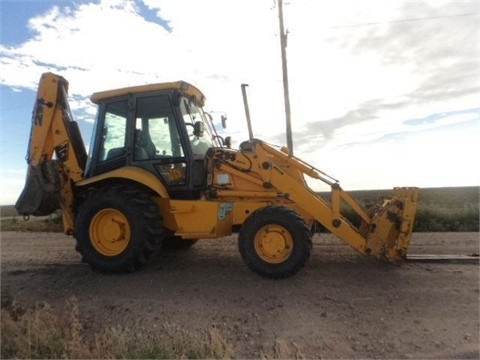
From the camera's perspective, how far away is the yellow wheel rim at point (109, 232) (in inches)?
295

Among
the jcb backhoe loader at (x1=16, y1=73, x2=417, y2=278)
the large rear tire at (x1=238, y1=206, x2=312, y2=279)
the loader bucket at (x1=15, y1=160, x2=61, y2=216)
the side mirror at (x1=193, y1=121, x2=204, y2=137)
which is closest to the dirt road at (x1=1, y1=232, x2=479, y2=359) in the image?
the large rear tire at (x1=238, y1=206, x2=312, y2=279)

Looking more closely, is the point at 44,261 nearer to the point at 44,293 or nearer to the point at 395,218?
the point at 44,293

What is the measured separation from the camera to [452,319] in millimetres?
5711

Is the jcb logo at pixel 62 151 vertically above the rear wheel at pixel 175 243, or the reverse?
the jcb logo at pixel 62 151

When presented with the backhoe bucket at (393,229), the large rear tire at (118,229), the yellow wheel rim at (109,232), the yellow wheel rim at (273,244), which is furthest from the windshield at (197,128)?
the backhoe bucket at (393,229)

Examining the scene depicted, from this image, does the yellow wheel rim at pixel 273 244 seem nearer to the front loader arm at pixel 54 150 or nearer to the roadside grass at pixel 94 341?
the roadside grass at pixel 94 341

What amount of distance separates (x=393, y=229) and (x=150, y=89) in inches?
169

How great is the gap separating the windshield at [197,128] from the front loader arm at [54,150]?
210 cm

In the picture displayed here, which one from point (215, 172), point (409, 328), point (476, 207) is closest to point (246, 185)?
point (215, 172)

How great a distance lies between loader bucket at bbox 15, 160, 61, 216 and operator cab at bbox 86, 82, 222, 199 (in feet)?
1.86

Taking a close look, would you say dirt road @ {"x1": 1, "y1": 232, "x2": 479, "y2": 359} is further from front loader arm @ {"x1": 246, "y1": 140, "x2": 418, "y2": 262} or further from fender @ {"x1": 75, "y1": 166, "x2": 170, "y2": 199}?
fender @ {"x1": 75, "y1": 166, "x2": 170, "y2": 199}

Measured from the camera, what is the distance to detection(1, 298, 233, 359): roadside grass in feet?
16.2

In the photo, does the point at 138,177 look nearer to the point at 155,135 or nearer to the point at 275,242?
the point at 155,135

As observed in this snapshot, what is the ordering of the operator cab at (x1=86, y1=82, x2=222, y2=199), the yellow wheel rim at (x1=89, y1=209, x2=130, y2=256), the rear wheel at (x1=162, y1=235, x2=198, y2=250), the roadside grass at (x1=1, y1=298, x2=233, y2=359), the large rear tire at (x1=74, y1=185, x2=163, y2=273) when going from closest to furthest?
1. the roadside grass at (x1=1, y1=298, x2=233, y2=359)
2. the large rear tire at (x1=74, y1=185, x2=163, y2=273)
3. the yellow wheel rim at (x1=89, y1=209, x2=130, y2=256)
4. the operator cab at (x1=86, y1=82, x2=222, y2=199)
5. the rear wheel at (x1=162, y1=235, x2=198, y2=250)
